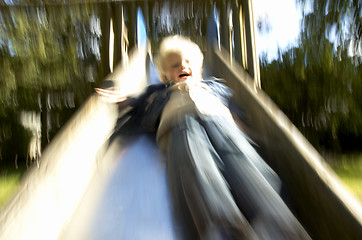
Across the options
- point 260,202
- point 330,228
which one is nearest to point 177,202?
point 260,202

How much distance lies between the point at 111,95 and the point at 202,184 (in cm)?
71

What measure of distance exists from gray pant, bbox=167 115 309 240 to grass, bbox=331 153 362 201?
1.66 m

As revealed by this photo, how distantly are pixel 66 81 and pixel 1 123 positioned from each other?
1.15m

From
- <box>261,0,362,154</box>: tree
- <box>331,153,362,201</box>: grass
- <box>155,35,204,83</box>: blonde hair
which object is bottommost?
<box>331,153,362,201</box>: grass

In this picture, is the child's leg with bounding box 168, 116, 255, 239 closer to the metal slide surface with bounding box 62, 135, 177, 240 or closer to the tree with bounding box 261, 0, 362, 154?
the metal slide surface with bounding box 62, 135, 177, 240

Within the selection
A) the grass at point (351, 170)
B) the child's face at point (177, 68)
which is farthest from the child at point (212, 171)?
the grass at point (351, 170)

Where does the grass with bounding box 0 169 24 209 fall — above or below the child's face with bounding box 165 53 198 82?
below

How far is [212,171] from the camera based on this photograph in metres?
0.76

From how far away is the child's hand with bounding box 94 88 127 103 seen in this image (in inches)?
49.4

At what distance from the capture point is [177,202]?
2.70 feet

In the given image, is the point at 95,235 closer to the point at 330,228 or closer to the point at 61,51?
the point at 330,228

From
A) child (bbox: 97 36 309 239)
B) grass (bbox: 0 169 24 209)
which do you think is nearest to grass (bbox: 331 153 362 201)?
child (bbox: 97 36 309 239)

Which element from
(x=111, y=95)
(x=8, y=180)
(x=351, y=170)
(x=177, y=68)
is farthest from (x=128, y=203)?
(x=8, y=180)

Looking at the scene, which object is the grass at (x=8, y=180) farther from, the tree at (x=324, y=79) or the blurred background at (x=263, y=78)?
the tree at (x=324, y=79)
